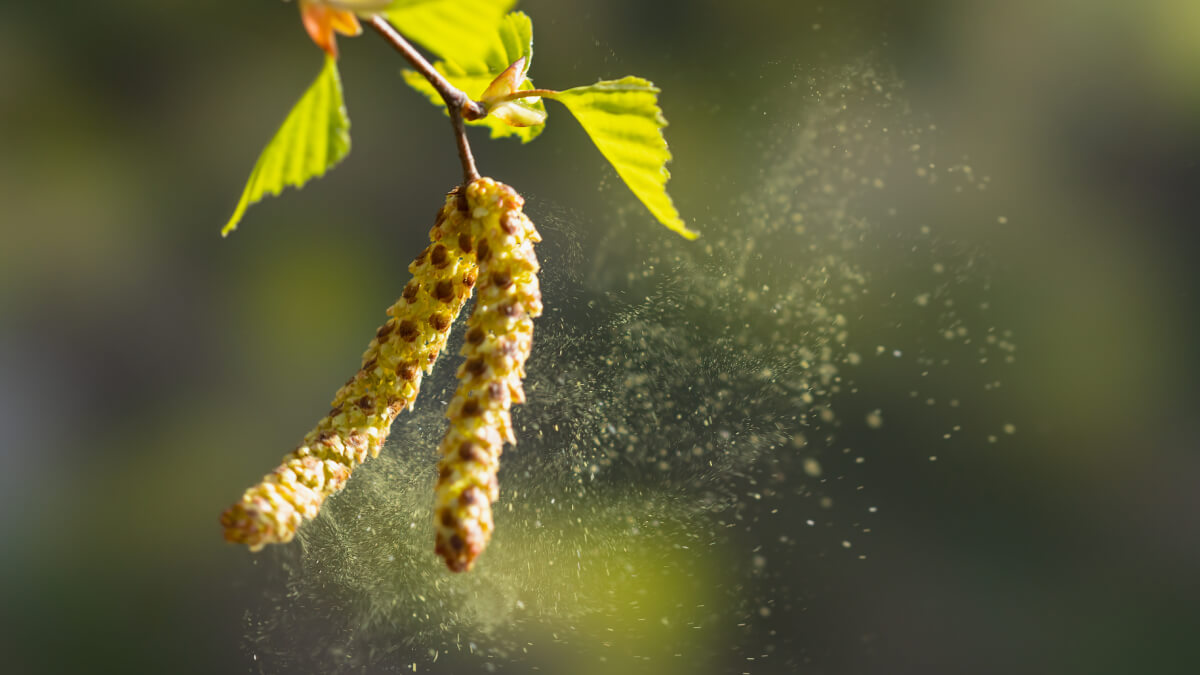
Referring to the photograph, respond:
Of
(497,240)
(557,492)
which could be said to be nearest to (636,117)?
(497,240)

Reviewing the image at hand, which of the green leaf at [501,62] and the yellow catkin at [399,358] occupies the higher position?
the green leaf at [501,62]

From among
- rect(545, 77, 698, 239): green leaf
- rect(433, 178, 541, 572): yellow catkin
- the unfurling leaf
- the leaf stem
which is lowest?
rect(433, 178, 541, 572): yellow catkin

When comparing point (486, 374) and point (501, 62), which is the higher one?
point (501, 62)

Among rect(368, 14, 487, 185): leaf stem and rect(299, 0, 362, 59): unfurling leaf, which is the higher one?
rect(368, 14, 487, 185): leaf stem

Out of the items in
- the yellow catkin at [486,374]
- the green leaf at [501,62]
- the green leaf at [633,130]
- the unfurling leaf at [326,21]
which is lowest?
the yellow catkin at [486,374]
